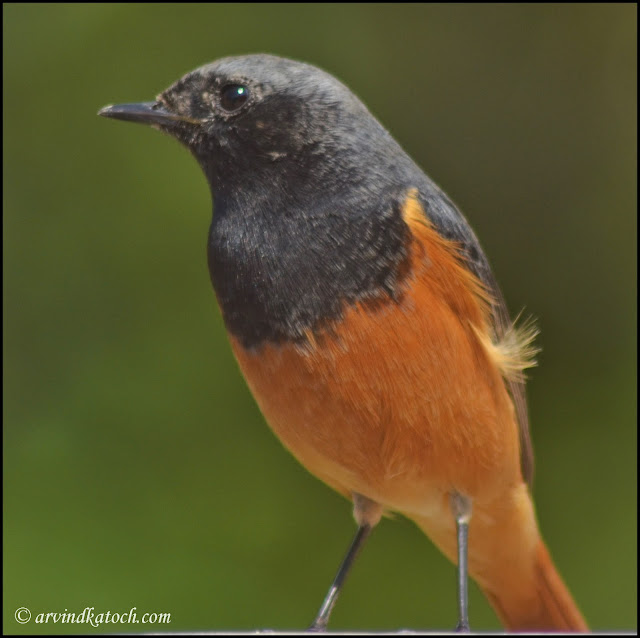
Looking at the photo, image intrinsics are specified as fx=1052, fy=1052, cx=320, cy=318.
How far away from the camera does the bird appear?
331 cm

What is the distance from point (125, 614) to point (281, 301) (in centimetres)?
201

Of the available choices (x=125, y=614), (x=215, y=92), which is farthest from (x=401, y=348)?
(x=125, y=614)

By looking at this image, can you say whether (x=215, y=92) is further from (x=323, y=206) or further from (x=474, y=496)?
(x=474, y=496)

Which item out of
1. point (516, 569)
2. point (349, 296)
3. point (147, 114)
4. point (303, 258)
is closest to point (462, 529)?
point (516, 569)

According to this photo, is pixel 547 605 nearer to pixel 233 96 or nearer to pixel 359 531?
pixel 359 531

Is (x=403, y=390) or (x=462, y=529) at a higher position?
(x=403, y=390)

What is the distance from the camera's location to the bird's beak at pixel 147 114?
12.1ft

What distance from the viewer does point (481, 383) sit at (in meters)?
3.60

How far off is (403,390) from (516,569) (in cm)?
139

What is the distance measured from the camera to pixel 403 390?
336 centimetres

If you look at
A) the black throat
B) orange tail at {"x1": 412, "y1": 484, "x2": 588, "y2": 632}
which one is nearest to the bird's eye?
the black throat

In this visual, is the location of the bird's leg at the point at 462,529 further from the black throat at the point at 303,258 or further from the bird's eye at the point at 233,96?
the bird's eye at the point at 233,96

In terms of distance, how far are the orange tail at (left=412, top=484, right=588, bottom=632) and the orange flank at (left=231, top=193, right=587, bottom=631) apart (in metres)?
0.22

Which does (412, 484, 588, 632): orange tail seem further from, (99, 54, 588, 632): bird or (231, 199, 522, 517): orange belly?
(231, 199, 522, 517): orange belly
